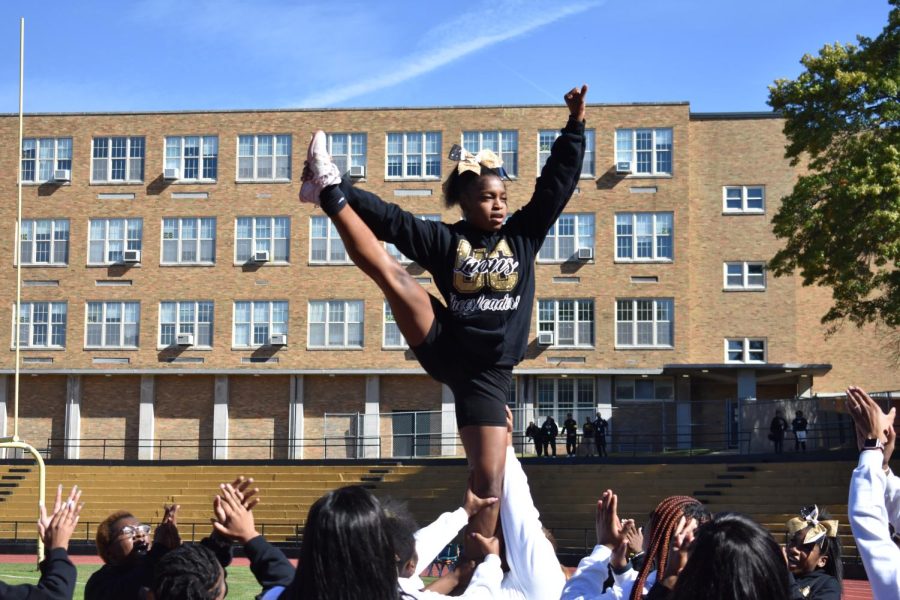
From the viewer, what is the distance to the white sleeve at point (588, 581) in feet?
14.0

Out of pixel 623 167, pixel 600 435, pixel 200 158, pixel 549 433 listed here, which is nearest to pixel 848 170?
pixel 600 435

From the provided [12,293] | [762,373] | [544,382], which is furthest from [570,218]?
[12,293]

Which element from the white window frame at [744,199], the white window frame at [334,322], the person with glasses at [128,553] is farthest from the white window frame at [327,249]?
the person with glasses at [128,553]

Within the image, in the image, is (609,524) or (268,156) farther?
(268,156)

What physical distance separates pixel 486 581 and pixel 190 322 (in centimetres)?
4293

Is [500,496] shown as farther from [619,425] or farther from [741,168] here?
[741,168]

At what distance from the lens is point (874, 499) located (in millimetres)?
3604

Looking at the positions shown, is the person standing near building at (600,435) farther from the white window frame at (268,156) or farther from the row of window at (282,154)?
the white window frame at (268,156)

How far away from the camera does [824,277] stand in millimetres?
28969

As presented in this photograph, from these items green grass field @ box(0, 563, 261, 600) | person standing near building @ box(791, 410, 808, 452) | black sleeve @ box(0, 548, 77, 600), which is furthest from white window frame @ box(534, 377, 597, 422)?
black sleeve @ box(0, 548, 77, 600)

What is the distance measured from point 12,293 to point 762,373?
95.3ft

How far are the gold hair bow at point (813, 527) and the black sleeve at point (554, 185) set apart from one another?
2498mm

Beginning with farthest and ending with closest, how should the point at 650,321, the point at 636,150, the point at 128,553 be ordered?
the point at 636,150, the point at 650,321, the point at 128,553

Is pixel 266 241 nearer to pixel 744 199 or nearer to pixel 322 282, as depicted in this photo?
pixel 322 282
